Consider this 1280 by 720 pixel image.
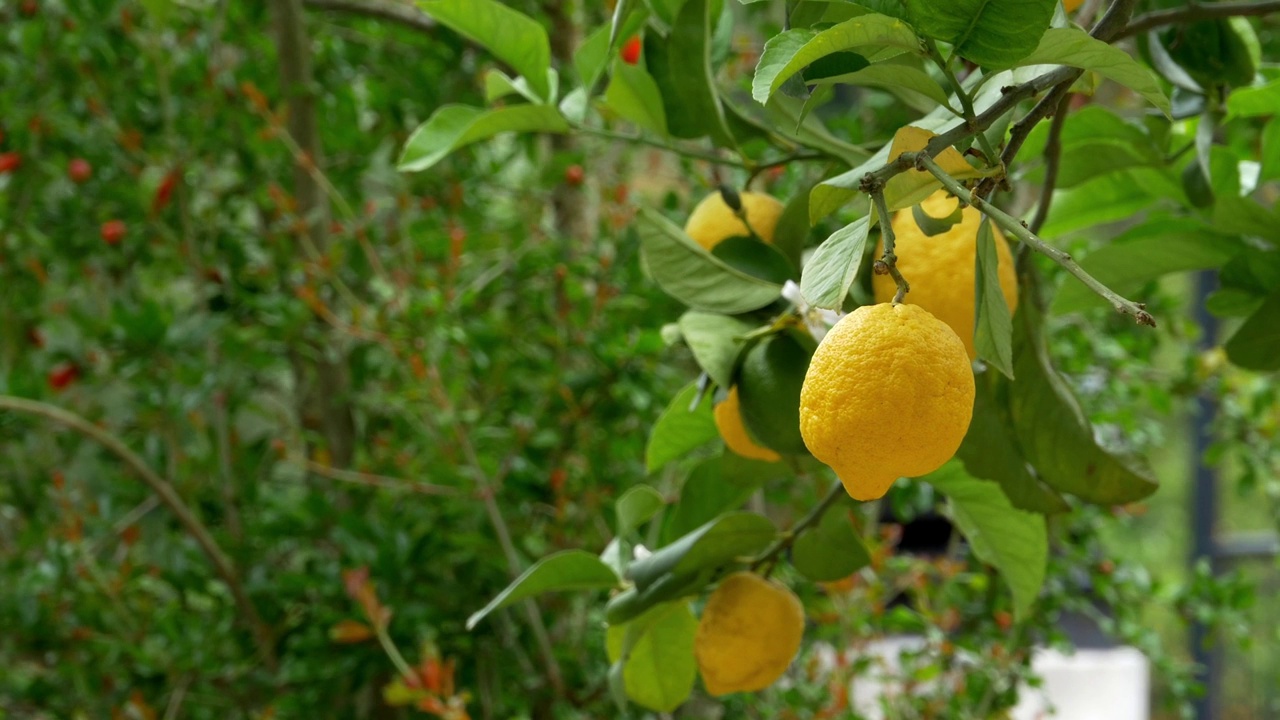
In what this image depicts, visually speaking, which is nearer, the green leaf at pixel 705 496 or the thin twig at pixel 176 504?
the green leaf at pixel 705 496

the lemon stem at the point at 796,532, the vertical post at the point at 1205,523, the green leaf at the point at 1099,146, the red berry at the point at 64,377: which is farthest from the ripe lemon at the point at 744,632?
the vertical post at the point at 1205,523

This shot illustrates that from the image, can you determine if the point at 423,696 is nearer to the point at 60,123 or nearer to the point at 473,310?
the point at 473,310

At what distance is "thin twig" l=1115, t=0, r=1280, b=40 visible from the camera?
373 millimetres

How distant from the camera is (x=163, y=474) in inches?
40.7

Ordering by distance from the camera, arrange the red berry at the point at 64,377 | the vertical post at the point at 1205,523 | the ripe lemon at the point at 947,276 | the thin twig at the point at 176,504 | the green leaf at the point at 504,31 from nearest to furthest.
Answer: the ripe lemon at the point at 947,276 < the green leaf at the point at 504,31 < the thin twig at the point at 176,504 < the red berry at the point at 64,377 < the vertical post at the point at 1205,523

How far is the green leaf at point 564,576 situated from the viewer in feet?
1.36

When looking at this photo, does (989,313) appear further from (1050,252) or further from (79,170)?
(79,170)

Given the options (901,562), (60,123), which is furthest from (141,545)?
(901,562)

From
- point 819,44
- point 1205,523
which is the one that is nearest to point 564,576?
point 819,44

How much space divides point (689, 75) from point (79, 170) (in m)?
0.81

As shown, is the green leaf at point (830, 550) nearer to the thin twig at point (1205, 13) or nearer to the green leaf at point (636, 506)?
the green leaf at point (636, 506)

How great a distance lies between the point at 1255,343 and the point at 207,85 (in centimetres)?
89

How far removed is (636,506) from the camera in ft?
1.55

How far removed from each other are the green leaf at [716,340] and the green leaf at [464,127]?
121 millimetres
